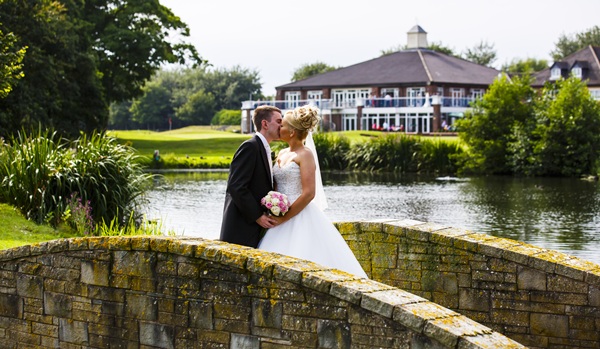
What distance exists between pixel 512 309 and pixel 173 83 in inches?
5508

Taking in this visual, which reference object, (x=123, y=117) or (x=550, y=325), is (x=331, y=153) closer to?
(x=550, y=325)

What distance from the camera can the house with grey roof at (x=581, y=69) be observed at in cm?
8888

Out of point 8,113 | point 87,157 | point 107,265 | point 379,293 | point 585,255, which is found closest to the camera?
point 379,293

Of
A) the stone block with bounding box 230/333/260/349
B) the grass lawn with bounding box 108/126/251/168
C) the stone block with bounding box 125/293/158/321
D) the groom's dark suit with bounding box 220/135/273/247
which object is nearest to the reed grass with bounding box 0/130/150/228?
the groom's dark suit with bounding box 220/135/273/247

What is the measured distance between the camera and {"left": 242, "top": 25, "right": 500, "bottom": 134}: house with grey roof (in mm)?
81688

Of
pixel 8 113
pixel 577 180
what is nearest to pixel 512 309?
pixel 8 113

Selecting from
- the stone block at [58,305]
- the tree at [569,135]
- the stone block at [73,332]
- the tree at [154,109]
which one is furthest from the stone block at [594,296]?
the tree at [154,109]

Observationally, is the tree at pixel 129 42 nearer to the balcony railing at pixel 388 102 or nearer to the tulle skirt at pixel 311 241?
the balcony railing at pixel 388 102

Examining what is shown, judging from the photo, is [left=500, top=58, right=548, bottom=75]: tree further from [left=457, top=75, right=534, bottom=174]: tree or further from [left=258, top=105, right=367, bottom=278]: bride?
[left=258, top=105, right=367, bottom=278]: bride

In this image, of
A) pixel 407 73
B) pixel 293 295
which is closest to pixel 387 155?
pixel 407 73

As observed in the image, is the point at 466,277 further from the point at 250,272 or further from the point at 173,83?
the point at 173,83

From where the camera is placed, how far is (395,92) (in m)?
86.6

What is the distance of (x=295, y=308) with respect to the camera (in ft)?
21.1

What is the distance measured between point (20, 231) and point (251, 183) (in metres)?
6.72
